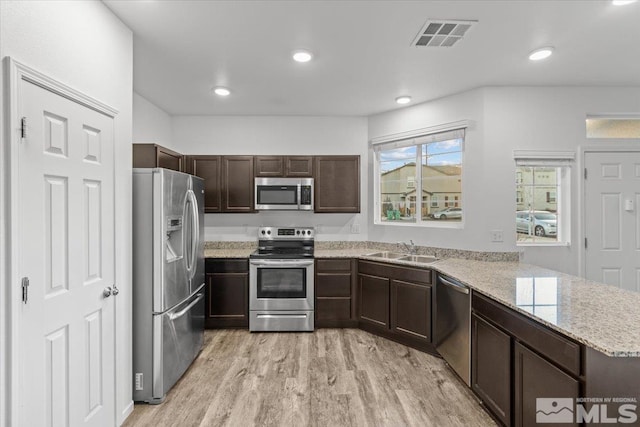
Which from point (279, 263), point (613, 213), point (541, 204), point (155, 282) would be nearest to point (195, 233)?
point (155, 282)

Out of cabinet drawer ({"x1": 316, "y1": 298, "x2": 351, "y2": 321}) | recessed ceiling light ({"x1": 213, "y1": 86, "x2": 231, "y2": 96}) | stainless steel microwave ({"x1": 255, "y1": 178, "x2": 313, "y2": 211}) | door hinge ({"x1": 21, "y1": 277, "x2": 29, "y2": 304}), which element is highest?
recessed ceiling light ({"x1": 213, "y1": 86, "x2": 231, "y2": 96})

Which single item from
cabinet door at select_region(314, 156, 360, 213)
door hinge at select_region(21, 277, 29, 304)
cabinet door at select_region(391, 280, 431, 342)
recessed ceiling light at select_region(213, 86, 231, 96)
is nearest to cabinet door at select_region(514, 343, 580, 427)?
cabinet door at select_region(391, 280, 431, 342)

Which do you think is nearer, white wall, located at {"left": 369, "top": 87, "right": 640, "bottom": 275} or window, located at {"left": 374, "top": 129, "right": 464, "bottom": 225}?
white wall, located at {"left": 369, "top": 87, "right": 640, "bottom": 275}

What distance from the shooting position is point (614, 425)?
1.39 metres

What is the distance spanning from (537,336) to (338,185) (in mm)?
2954

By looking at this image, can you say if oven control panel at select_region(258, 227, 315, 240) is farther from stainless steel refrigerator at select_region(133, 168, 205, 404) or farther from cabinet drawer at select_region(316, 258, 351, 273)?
stainless steel refrigerator at select_region(133, 168, 205, 404)

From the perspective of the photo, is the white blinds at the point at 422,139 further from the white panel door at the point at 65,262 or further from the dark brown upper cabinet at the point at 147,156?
the white panel door at the point at 65,262

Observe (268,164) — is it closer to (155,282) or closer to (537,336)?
(155,282)

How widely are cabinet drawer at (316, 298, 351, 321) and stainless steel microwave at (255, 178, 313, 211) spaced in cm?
121

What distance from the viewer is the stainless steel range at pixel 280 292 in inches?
152

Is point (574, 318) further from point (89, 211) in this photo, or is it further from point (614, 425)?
point (89, 211)

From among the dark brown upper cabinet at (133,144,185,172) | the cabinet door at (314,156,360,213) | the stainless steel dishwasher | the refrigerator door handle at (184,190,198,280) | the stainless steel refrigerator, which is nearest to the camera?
the stainless steel refrigerator

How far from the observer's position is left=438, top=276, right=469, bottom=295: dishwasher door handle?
2.62 meters

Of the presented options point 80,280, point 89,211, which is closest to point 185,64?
point 89,211
